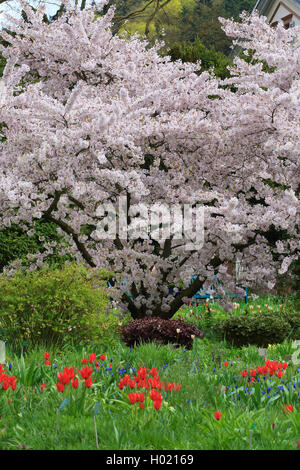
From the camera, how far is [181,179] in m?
8.30

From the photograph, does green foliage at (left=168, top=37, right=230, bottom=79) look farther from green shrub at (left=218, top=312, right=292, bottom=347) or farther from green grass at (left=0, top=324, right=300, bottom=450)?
green grass at (left=0, top=324, right=300, bottom=450)

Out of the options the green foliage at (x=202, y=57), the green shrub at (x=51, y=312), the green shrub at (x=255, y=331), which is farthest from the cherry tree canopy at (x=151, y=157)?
the green foliage at (x=202, y=57)

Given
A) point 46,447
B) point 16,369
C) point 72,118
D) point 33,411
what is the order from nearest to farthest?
1. point 46,447
2. point 33,411
3. point 16,369
4. point 72,118

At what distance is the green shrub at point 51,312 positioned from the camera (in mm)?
6301

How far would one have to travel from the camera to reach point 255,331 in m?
7.91

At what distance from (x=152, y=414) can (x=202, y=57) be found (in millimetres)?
15427

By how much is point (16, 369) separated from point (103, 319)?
1934mm

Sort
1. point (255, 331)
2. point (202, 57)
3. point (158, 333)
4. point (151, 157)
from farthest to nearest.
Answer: point (202, 57)
point (151, 157)
point (255, 331)
point (158, 333)

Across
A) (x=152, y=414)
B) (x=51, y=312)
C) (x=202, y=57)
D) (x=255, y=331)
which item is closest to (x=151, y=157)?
(x=255, y=331)

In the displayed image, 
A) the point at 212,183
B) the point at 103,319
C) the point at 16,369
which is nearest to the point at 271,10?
the point at 212,183

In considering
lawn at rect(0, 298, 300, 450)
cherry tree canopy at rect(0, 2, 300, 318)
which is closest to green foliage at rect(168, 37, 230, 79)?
cherry tree canopy at rect(0, 2, 300, 318)

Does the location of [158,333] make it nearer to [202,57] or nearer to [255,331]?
[255,331]
